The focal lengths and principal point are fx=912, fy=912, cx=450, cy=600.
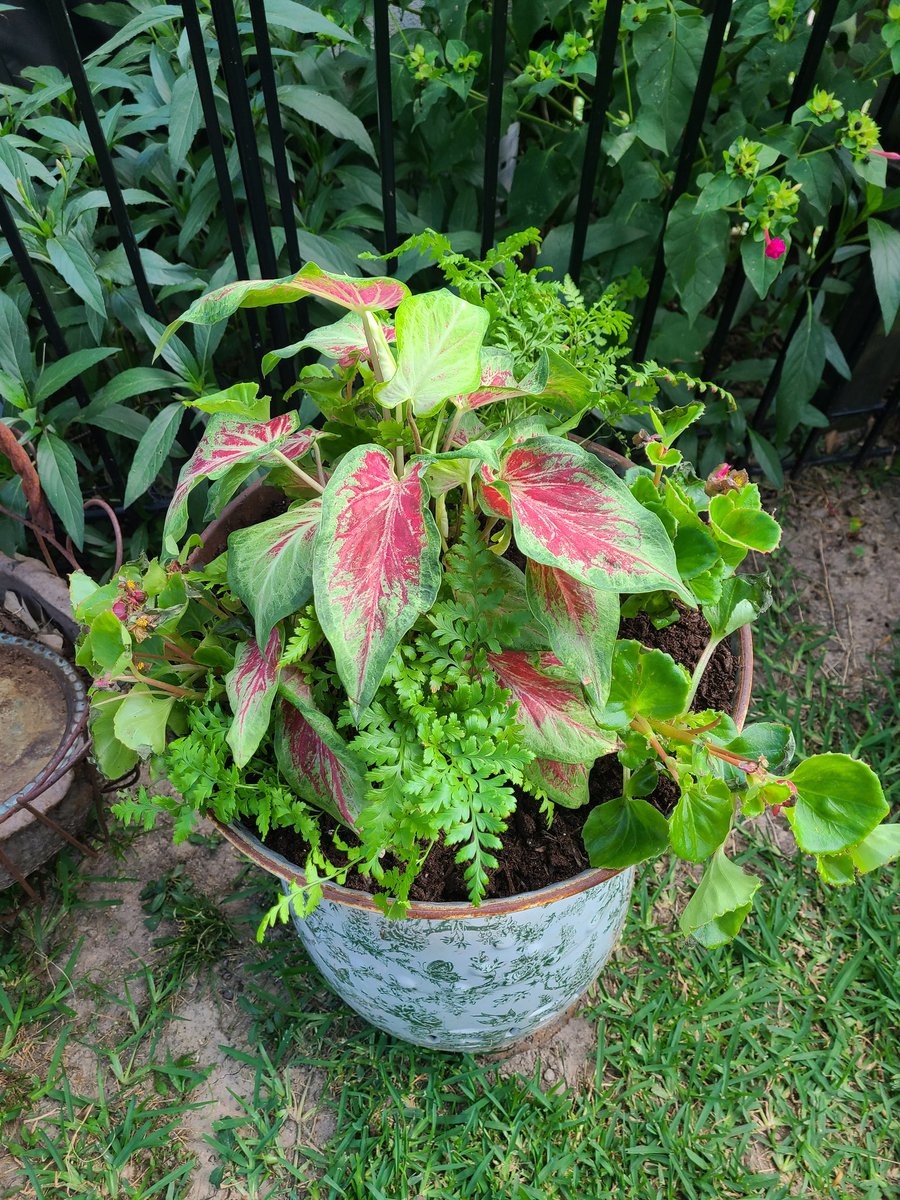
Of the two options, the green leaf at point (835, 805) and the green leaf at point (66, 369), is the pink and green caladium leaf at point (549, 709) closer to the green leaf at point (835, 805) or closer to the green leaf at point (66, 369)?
the green leaf at point (835, 805)

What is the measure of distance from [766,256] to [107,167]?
0.99m

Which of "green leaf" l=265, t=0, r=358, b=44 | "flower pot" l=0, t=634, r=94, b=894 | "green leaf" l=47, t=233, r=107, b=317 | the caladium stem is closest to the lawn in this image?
"flower pot" l=0, t=634, r=94, b=894

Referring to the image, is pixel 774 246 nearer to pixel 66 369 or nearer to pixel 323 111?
pixel 323 111

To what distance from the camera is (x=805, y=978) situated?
1414mm

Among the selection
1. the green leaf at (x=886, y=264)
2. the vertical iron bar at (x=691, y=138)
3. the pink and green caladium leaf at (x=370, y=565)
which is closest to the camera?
the pink and green caladium leaf at (x=370, y=565)

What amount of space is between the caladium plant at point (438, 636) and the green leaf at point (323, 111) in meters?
→ 0.62

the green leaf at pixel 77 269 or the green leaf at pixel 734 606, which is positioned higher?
the green leaf at pixel 77 269

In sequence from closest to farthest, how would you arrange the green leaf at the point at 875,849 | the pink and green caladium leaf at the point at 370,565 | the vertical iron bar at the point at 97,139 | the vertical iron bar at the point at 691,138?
the pink and green caladium leaf at the point at 370,565, the green leaf at the point at 875,849, the vertical iron bar at the point at 97,139, the vertical iron bar at the point at 691,138

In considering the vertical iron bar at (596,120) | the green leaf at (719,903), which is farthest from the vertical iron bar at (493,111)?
the green leaf at (719,903)

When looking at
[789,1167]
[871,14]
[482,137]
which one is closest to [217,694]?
[789,1167]

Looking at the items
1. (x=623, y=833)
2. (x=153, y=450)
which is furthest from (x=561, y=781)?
(x=153, y=450)

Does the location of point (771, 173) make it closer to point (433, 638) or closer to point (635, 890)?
point (433, 638)

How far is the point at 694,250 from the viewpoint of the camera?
1.46 meters

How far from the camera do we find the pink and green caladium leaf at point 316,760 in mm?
875
